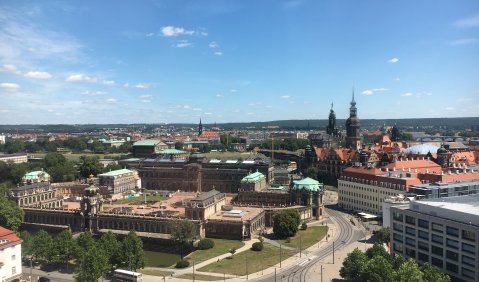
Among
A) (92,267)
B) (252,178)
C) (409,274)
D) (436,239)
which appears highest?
(252,178)

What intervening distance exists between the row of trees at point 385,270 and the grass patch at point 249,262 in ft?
63.0

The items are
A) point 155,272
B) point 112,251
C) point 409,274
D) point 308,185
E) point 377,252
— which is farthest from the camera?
point 308,185

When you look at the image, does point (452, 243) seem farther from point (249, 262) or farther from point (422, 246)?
point (249, 262)

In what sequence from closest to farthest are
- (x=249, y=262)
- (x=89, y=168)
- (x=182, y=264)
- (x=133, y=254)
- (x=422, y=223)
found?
1. (x=422, y=223)
2. (x=133, y=254)
3. (x=182, y=264)
4. (x=249, y=262)
5. (x=89, y=168)

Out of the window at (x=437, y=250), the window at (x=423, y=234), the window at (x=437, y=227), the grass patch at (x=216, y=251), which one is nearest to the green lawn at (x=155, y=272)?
the grass patch at (x=216, y=251)

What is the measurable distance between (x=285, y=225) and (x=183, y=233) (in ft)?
86.9

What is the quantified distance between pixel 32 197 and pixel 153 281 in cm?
7872

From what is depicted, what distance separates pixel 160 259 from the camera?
95.1 metres

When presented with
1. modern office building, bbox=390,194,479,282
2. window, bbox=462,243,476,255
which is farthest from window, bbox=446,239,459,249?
window, bbox=462,243,476,255

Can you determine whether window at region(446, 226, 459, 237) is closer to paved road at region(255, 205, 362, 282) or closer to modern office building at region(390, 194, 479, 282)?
modern office building at region(390, 194, 479, 282)

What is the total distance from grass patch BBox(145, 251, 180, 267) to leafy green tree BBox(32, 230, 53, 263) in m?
20.2

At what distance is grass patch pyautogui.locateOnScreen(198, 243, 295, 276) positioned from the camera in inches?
3295

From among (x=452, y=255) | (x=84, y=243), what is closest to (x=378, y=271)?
(x=452, y=255)

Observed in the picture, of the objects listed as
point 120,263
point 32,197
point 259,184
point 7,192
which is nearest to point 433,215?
point 120,263
